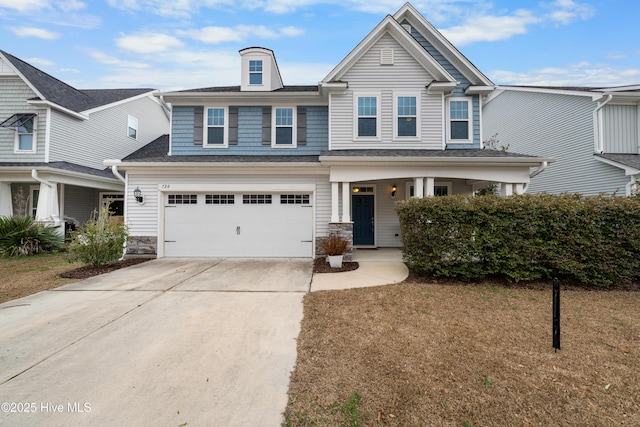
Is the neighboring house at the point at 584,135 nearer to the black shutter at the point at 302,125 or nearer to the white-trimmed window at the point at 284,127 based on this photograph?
the black shutter at the point at 302,125

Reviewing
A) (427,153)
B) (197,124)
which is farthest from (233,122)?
(427,153)

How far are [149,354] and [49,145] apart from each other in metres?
12.7

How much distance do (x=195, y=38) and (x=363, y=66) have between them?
975cm

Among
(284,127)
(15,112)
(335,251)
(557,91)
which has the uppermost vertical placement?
(557,91)

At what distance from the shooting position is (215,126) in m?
10.3

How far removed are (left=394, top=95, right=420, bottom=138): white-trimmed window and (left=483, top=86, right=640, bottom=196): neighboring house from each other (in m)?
6.78

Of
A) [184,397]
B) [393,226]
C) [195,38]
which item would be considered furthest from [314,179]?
[195,38]

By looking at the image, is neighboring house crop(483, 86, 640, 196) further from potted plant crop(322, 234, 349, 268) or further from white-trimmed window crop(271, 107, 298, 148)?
white-trimmed window crop(271, 107, 298, 148)

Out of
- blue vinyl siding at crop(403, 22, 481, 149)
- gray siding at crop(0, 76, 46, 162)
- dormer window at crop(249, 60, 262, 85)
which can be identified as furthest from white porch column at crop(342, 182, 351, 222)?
gray siding at crop(0, 76, 46, 162)

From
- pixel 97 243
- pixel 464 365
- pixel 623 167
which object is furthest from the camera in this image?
pixel 623 167

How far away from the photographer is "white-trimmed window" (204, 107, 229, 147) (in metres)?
10.3

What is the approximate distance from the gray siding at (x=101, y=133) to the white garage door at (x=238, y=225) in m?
6.56

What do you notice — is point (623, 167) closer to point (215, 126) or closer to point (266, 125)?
point (266, 125)

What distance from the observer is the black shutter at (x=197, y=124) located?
10.3 meters
